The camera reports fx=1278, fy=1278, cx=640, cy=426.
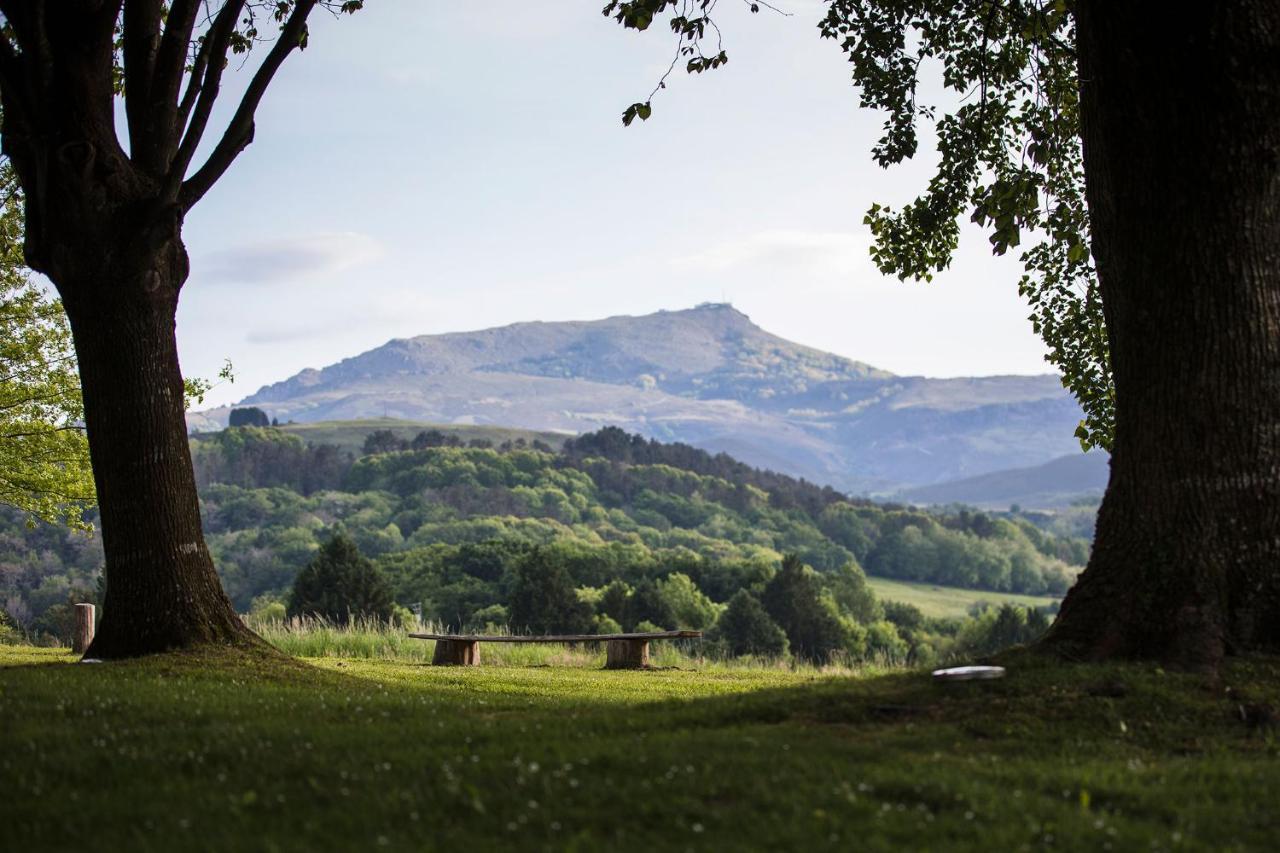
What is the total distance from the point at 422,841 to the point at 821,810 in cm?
190

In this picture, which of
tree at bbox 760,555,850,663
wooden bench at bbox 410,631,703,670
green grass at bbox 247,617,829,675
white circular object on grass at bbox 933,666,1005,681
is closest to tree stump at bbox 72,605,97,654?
green grass at bbox 247,617,829,675

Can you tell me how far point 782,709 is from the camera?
878 centimetres

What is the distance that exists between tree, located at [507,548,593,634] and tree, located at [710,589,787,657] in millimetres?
10262

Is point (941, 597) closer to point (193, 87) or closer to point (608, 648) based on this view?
point (608, 648)

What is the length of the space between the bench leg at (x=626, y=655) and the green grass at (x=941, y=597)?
125928 millimetres

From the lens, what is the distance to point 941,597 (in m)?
159

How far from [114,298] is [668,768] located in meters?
8.09

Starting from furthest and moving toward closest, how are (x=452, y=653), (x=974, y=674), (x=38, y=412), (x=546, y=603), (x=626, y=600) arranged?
(x=626, y=600)
(x=546, y=603)
(x=38, y=412)
(x=452, y=653)
(x=974, y=674)

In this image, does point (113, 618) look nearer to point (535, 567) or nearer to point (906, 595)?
point (535, 567)

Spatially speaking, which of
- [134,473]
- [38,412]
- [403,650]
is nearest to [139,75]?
[134,473]

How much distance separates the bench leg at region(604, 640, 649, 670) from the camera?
20.2m

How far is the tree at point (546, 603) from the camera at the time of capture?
74875mm

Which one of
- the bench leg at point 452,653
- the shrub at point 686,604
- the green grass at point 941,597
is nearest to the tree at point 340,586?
the shrub at point 686,604

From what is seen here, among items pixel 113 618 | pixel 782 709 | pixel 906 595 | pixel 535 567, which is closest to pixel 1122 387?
pixel 782 709
